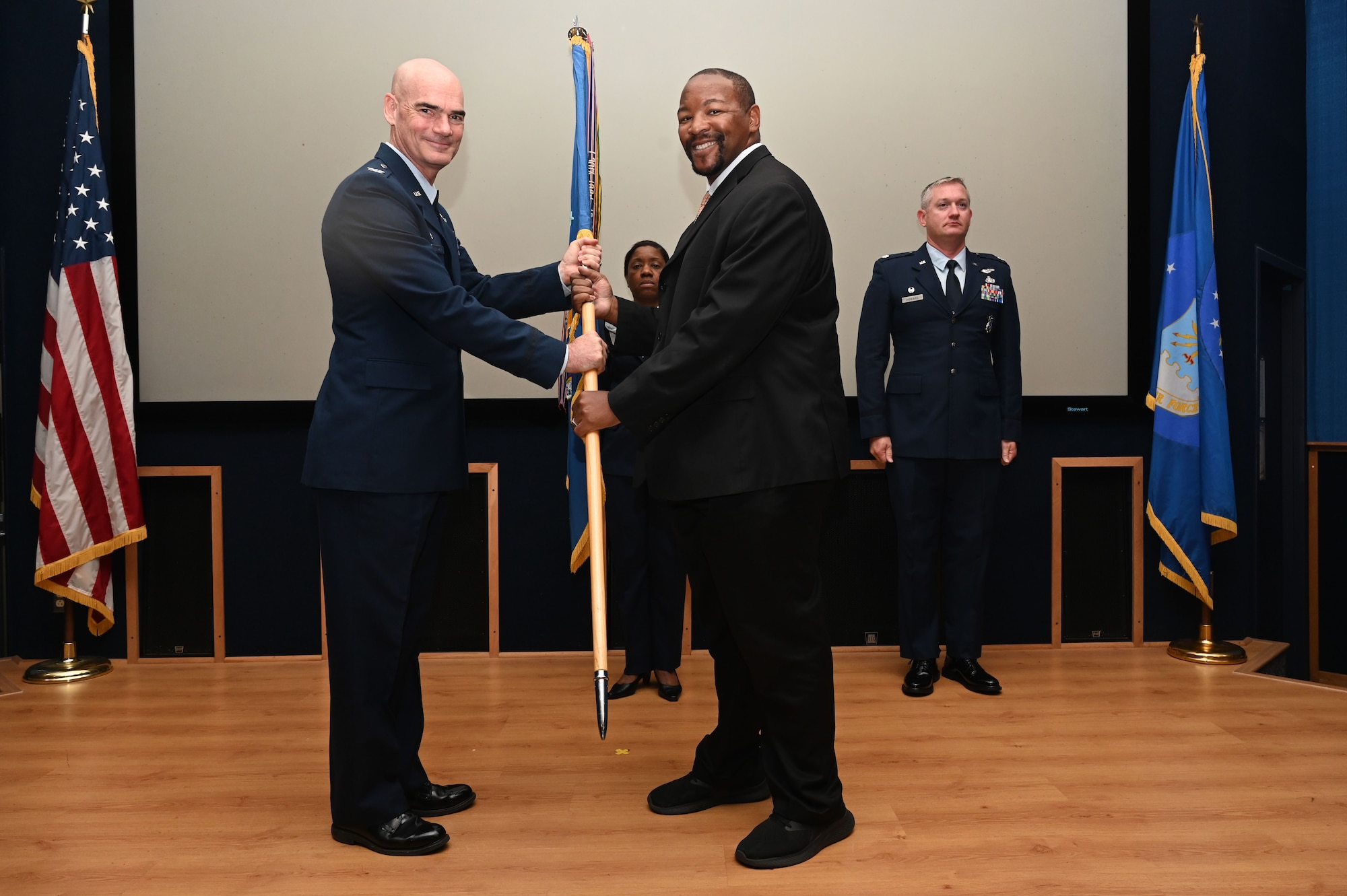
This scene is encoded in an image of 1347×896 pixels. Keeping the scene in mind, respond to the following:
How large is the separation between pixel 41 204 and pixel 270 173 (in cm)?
89

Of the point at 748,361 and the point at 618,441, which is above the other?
the point at 748,361

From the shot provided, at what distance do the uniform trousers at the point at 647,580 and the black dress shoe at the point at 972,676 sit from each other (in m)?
0.97

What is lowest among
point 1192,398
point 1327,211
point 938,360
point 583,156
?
point 1192,398

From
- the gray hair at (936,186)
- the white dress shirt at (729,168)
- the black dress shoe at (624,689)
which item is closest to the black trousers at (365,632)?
the white dress shirt at (729,168)

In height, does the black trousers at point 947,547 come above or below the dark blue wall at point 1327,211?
below

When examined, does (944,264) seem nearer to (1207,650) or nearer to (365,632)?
(1207,650)

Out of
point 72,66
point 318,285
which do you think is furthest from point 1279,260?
point 72,66

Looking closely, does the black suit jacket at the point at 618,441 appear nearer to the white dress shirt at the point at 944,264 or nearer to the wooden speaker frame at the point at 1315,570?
the white dress shirt at the point at 944,264

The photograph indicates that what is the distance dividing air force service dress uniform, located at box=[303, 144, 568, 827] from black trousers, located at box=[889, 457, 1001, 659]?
1728 mm

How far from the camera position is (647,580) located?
3.10 meters

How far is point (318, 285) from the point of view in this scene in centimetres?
361

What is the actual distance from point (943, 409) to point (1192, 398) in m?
1.16

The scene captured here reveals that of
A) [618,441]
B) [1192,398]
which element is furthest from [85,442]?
[1192,398]

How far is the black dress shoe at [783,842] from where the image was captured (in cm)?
180
